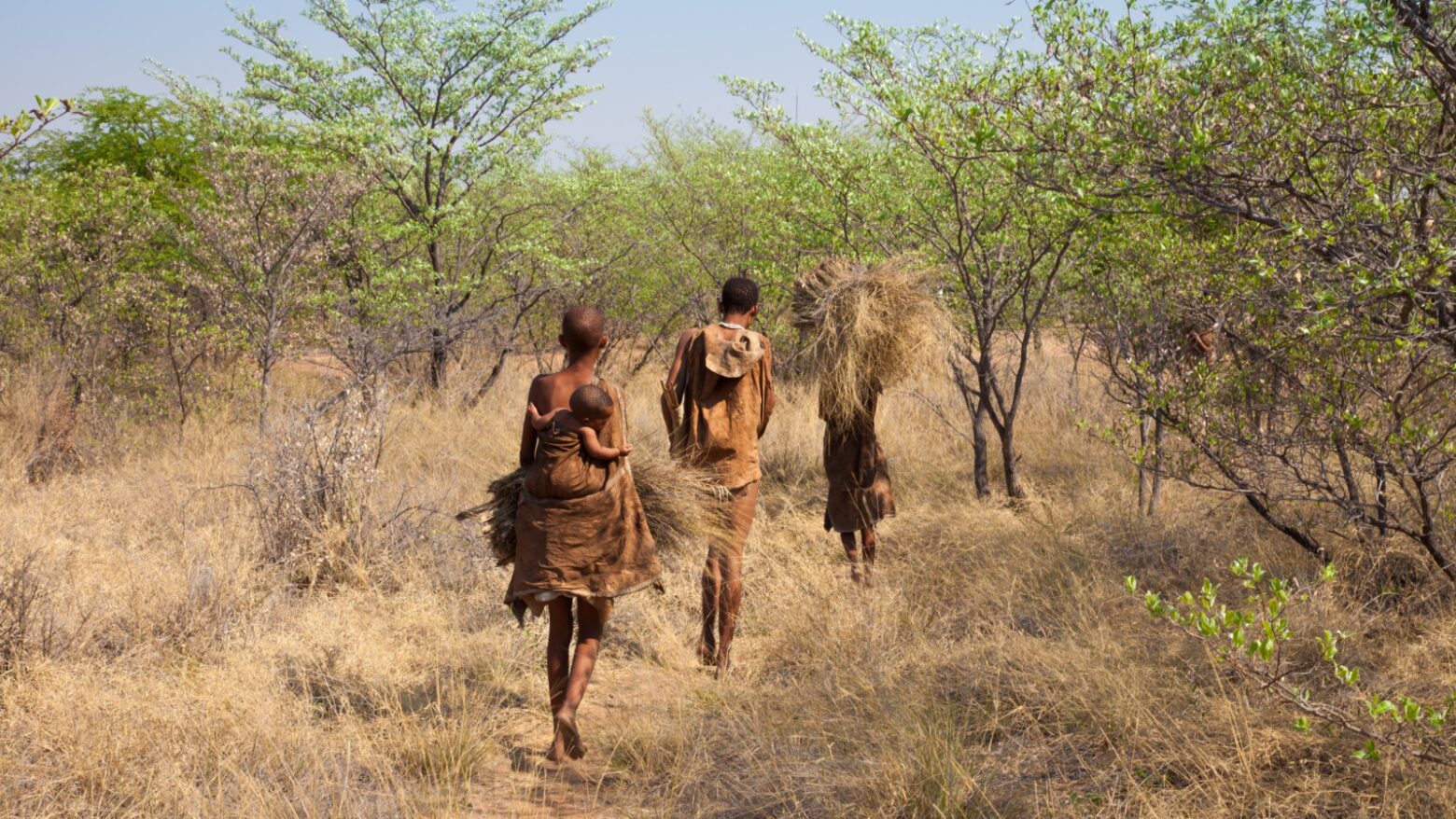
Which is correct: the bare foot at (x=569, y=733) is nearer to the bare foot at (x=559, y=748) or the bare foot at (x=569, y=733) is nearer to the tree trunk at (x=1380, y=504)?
the bare foot at (x=559, y=748)

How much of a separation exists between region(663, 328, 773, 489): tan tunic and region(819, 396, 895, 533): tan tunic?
1.18m

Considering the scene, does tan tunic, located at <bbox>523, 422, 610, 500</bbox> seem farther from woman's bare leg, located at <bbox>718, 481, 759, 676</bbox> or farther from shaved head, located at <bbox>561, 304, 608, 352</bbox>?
woman's bare leg, located at <bbox>718, 481, 759, 676</bbox>

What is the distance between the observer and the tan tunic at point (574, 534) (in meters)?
3.81

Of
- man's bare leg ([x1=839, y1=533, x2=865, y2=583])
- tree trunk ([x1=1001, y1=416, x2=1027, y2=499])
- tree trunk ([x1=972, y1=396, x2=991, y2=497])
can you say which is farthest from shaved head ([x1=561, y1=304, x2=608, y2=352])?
tree trunk ([x1=972, y1=396, x2=991, y2=497])

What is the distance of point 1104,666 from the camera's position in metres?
4.06

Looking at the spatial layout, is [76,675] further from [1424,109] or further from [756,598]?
[1424,109]

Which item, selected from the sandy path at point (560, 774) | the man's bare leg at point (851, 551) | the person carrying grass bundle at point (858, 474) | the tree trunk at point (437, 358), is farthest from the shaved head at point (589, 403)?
the tree trunk at point (437, 358)

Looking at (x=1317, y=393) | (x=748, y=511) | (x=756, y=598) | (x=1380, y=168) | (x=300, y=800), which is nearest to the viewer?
(x=300, y=800)

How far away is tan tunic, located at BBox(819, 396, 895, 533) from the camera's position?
19.5 ft

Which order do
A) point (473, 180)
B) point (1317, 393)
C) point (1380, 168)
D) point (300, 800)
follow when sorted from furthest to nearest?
1. point (473, 180)
2. point (1317, 393)
3. point (1380, 168)
4. point (300, 800)

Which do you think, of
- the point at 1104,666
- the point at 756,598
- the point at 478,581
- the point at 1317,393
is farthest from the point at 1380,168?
the point at 478,581

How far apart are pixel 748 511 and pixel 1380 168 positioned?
2.70 metres

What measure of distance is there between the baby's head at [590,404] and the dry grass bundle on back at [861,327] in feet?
7.25

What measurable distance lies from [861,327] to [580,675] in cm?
257
